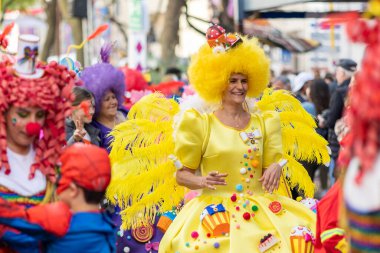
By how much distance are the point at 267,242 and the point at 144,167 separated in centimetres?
116

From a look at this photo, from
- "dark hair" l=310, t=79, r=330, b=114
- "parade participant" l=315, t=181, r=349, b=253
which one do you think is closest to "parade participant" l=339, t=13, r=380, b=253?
"parade participant" l=315, t=181, r=349, b=253

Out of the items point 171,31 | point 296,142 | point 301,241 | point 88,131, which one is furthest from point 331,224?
point 171,31

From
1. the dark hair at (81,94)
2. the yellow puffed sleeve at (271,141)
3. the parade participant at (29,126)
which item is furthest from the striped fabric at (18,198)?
the dark hair at (81,94)

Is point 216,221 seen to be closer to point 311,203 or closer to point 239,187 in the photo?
point 239,187

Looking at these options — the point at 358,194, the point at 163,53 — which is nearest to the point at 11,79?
the point at 358,194

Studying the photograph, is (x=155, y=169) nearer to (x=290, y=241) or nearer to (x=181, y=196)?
(x=181, y=196)

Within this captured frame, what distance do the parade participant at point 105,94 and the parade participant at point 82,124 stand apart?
12 centimetres

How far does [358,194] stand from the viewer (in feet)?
12.6

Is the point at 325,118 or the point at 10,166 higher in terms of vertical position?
the point at 10,166

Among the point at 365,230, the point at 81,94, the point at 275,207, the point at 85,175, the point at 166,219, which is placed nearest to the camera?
the point at 365,230

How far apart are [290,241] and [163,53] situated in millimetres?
18621

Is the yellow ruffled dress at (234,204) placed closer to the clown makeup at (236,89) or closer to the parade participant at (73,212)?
the clown makeup at (236,89)

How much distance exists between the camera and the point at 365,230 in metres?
3.86

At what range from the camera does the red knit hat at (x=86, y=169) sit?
4598 mm
